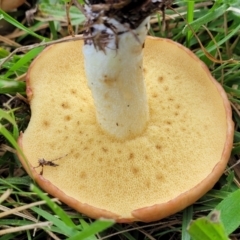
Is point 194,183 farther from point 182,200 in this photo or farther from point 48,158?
point 48,158

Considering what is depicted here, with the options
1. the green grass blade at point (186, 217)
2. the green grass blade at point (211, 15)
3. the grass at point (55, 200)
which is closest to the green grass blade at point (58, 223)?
the grass at point (55, 200)

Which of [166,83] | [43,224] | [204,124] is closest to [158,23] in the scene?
[166,83]

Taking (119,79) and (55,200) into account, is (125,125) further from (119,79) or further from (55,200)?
(55,200)

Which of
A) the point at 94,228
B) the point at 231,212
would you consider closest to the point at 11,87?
the point at 94,228

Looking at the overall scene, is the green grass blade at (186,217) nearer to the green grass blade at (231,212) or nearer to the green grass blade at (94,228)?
the green grass blade at (231,212)

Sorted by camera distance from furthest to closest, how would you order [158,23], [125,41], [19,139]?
1. [158,23]
2. [19,139]
3. [125,41]

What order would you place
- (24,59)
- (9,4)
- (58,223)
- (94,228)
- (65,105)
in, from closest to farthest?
(94,228), (58,223), (65,105), (24,59), (9,4)
